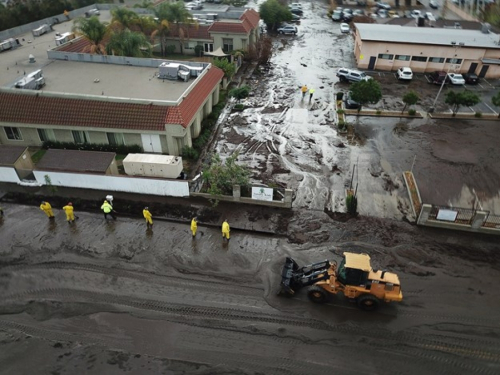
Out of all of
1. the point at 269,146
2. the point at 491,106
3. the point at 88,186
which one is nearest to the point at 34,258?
the point at 88,186

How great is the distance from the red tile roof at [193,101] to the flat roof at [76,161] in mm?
4832

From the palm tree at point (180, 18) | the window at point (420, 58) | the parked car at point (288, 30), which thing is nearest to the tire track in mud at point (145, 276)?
the palm tree at point (180, 18)

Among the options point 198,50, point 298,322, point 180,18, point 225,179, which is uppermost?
point 180,18

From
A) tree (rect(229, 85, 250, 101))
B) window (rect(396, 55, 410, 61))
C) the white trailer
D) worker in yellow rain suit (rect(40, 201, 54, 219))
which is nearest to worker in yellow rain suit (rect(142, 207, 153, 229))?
worker in yellow rain suit (rect(40, 201, 54, 219))

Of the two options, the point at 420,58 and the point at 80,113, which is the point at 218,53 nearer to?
the point at 80,113

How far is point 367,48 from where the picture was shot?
1645 inches

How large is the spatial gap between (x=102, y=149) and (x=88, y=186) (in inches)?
163

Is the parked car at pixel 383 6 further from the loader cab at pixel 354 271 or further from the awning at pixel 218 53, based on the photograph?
the loader cab at pixel 354 271

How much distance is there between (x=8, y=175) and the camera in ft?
76.1

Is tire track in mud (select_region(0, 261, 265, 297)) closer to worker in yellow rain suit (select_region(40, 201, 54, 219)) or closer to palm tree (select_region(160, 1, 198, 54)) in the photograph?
worker in yellow rain suit (select_region(40, 201, 54, 219))

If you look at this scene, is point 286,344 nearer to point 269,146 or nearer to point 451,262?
point 451,262

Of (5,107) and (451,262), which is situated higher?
(5,107)

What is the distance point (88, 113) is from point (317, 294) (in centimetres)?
1968

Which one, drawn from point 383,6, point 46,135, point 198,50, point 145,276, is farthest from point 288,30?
point 145,276
